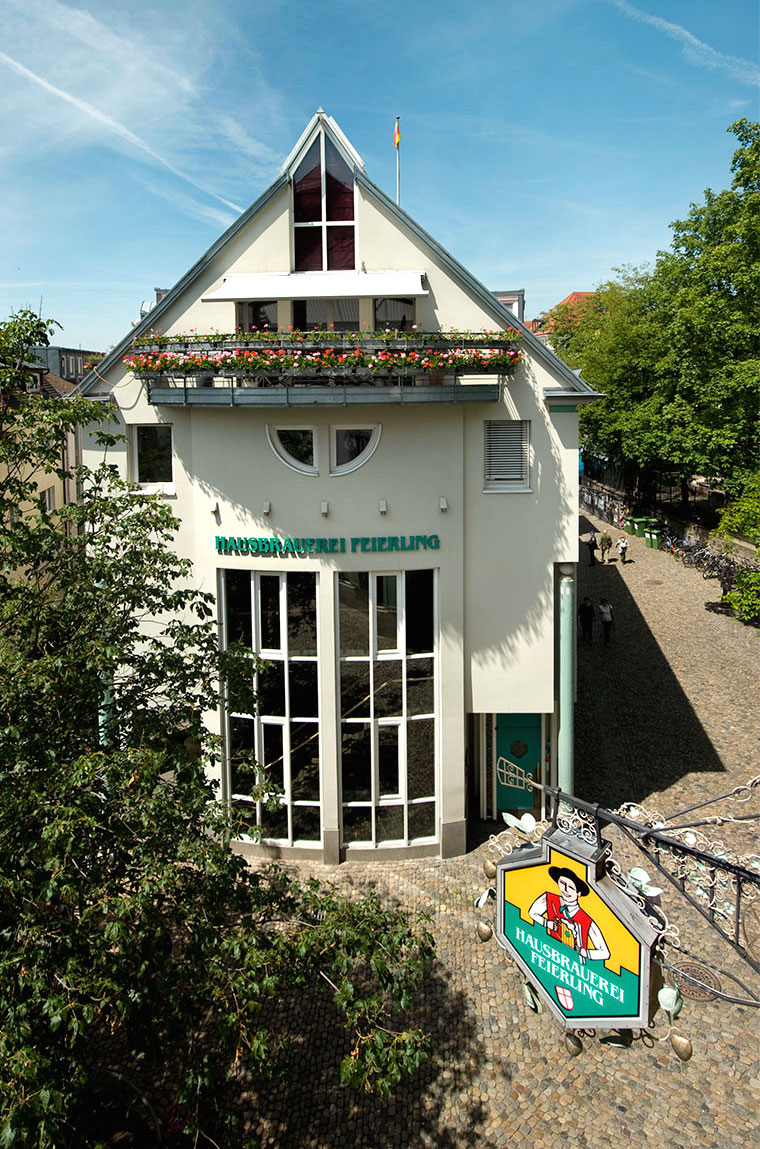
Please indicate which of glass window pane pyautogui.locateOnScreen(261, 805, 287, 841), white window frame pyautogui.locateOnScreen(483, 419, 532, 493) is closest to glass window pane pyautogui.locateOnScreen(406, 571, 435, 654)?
white window frame pyautogui.locateOnScreen(483, 419, 532, 493)

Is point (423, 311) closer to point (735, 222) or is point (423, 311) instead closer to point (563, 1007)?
point (563, 1007)

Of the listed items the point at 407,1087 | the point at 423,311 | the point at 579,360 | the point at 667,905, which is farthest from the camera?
the point at 579,360

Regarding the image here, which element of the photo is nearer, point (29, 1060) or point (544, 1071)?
point (29, 1060)

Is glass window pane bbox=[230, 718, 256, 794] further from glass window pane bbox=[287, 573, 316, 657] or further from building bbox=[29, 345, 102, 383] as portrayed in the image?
building bbox=[29, 345, 102, 383]

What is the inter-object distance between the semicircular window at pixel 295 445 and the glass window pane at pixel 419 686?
14.2 ft

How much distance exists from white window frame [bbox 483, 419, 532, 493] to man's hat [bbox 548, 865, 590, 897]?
31.5ft

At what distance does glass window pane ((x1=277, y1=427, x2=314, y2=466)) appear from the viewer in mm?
14789

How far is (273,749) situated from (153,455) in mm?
6394

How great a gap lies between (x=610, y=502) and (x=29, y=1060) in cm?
5432

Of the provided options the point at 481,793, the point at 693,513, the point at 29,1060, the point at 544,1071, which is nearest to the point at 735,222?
the point at 693,513

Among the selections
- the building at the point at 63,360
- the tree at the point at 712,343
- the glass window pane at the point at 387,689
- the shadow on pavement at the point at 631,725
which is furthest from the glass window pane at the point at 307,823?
the building at the point at 63,360

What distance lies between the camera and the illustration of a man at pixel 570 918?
6340mm

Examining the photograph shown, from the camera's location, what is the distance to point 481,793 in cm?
1700

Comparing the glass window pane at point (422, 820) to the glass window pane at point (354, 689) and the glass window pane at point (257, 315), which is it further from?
the glass window pane at point (257, 315)
